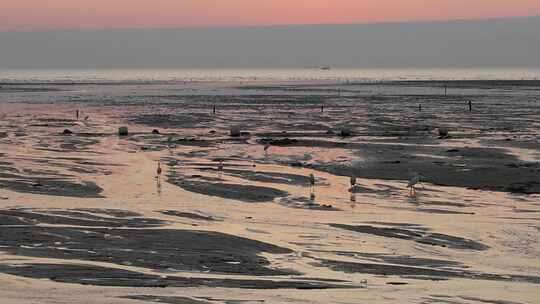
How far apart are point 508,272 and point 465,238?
10.0ft

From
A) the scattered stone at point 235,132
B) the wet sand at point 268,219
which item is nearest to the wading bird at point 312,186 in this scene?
the wet sand at point 268,219

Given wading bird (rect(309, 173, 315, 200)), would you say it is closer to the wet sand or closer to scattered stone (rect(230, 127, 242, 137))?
the wet sand

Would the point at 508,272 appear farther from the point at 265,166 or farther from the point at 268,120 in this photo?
the point at 268,120

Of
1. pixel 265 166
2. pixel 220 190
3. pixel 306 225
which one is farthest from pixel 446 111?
pixel 306 225

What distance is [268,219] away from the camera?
1881 cm

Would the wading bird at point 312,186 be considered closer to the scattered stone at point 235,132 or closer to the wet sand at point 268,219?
the wet sand at point 268,219

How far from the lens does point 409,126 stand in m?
47.6

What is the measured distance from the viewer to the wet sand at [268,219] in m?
12.5

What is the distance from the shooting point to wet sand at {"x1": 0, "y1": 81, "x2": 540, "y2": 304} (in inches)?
492

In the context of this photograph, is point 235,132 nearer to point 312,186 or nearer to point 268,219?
point 312,186

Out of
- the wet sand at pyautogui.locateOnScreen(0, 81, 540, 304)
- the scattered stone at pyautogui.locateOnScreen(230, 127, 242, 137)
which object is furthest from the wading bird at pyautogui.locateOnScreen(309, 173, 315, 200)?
the scattered stone at pyautogui.locateOnScreen(230, 127, 242, 137)

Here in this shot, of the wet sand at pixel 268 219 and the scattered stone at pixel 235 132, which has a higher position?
the scattered stone at pixel 235 132

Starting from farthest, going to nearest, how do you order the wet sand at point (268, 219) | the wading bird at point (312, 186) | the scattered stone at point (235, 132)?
Result: the scattered stone at point (235, 132) < the wading bird at point (312, 186) < the wet sand at point (268, 219)

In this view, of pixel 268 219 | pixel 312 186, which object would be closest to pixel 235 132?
pixel 312 186
